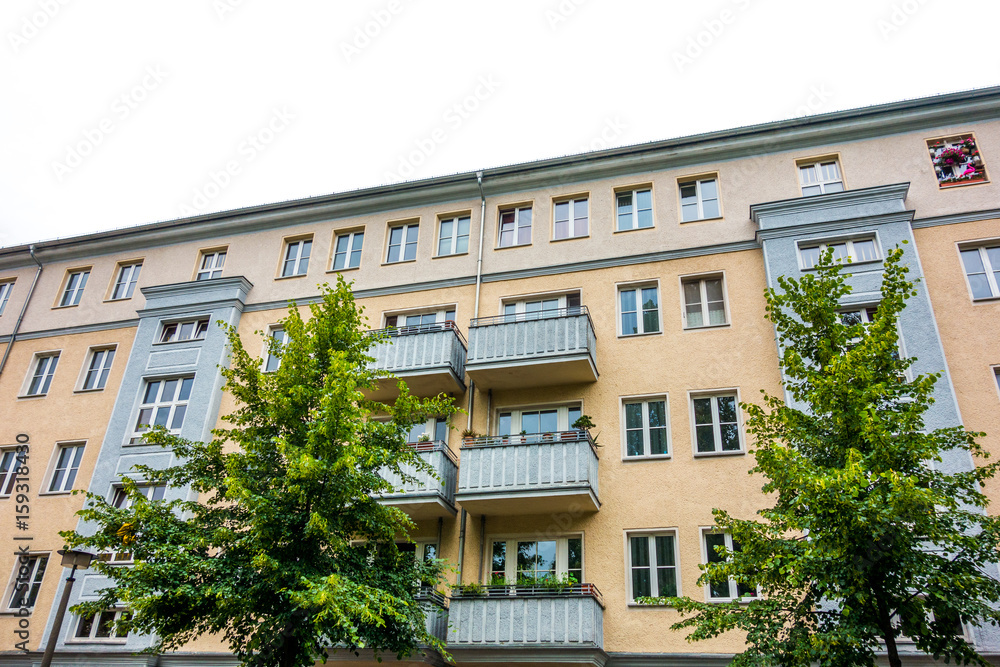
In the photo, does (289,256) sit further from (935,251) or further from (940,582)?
(940,582)

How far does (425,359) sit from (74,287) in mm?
15975

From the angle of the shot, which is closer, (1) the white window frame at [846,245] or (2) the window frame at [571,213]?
(1) the white window frame at [846,245]

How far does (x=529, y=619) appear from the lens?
16031 millimetres

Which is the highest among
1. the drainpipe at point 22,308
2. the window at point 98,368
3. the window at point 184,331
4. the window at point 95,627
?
the drainpipe at point 22,308

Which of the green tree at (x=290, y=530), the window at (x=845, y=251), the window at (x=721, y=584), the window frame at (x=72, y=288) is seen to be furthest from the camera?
the window frame at (x=72, y=288)

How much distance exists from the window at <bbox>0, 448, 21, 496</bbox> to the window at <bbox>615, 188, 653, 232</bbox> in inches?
806

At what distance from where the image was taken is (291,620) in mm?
13359

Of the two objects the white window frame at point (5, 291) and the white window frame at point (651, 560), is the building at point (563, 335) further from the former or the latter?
the white window frame at point (5, 291)

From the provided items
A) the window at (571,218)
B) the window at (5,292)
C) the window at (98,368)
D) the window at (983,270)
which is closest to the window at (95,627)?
the window at (98,368)

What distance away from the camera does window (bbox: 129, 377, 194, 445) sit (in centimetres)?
2323

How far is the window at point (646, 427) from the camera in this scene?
18.7 meters

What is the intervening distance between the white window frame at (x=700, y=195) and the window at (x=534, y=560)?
390 inches

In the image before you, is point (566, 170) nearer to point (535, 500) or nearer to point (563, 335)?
point (563, 335)

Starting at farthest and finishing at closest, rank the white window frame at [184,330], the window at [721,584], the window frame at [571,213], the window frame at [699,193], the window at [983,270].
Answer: the white window frame at [184,330]
the window frame at [571,213]
the window frame at [699,193]
the window at [983,270]
the window at [721,584]
